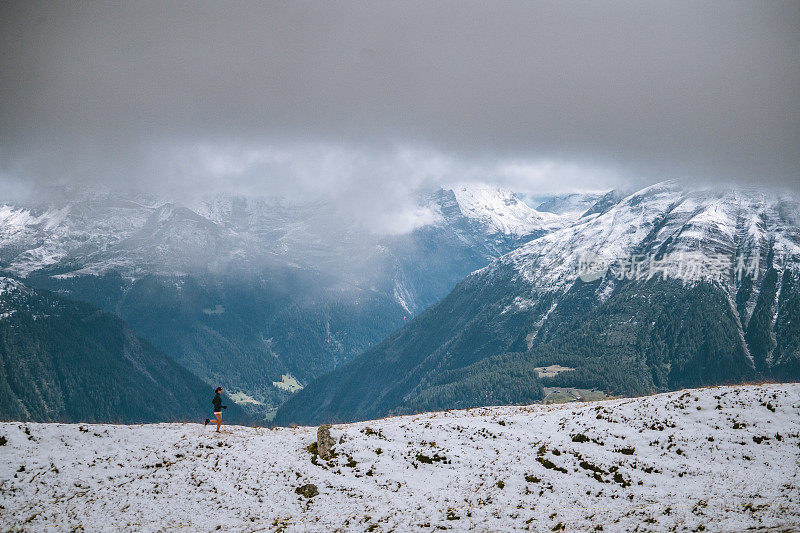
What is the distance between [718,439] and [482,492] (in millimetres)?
19304

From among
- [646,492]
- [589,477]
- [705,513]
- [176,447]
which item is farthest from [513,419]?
[176,447]

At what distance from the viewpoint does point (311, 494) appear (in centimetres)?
3909

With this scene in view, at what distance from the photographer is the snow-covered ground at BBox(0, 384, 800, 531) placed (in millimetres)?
35312

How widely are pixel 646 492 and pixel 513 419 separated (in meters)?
14.4

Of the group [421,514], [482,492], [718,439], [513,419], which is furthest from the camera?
[513,419]

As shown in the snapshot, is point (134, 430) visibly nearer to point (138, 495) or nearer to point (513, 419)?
point (138, 495)

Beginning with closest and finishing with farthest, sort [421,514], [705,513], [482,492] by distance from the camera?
[705,513] → [421,514] → [482,492]

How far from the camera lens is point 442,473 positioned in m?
41.7

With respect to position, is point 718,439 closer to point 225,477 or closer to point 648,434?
point 648,434

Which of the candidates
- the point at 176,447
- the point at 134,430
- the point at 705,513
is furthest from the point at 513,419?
the point at 134,430

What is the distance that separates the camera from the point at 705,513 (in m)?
34.0

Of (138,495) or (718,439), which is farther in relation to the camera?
(718,439)

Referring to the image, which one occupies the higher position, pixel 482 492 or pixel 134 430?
pixel 134 430

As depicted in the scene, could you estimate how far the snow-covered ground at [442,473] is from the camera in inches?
→ 1390
